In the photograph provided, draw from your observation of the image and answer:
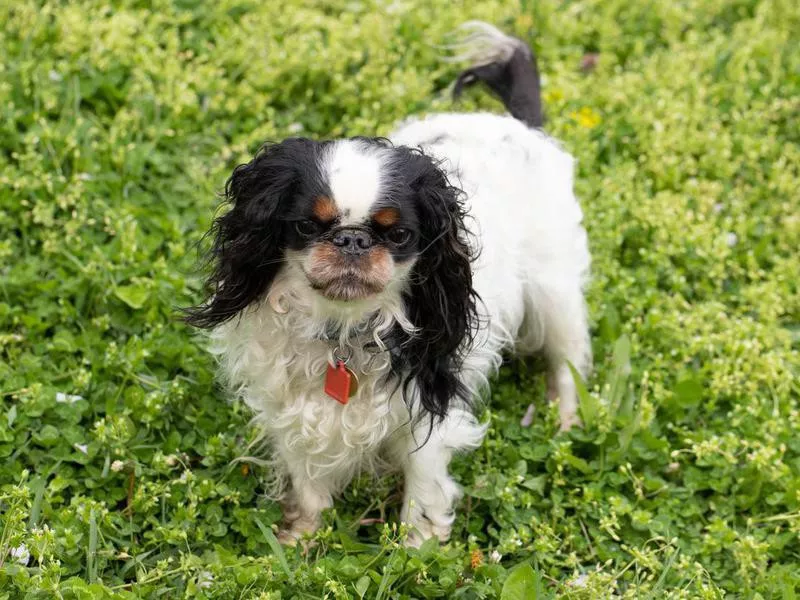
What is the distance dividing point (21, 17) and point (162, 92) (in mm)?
790

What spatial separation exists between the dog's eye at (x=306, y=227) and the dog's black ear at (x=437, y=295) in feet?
0.89

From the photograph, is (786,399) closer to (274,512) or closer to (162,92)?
(274,512)

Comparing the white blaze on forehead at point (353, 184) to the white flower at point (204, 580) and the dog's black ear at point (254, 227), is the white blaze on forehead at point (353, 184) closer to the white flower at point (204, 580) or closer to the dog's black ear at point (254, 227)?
the dog's black ear at point (254, 227)

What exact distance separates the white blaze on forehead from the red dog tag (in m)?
0.49

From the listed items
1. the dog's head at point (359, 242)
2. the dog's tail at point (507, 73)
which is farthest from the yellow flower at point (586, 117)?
the dog's head at point (359, 242)

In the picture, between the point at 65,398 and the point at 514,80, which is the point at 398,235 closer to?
the point at 65,398

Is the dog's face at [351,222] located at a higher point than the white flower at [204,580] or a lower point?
higher

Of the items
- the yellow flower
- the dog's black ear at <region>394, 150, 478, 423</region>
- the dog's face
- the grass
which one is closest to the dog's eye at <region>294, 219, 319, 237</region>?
the dog's face

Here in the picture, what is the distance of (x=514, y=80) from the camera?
165 inches

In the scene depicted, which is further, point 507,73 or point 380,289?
point 507,73

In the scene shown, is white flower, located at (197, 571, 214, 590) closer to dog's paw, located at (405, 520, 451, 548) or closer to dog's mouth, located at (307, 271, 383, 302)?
dog's paw, located at (405, 520, 451, 548)

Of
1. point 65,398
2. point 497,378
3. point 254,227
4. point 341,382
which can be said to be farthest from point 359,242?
point 497,378

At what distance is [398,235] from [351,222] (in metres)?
0.14

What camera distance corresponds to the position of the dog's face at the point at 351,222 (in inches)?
104
